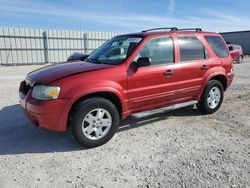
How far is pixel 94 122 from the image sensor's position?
440cm

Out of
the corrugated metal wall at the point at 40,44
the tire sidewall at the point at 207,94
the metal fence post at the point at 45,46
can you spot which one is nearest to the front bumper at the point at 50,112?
the tire sidewall at the point at 207,94

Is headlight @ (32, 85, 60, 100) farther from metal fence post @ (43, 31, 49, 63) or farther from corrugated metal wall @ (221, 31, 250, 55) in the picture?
corrugated metal wall @ (221, 31, 250, 55)

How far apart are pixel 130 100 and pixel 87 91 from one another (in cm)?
90

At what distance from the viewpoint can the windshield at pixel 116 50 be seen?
16.2 feet

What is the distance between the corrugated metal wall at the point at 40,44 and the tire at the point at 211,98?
16341 millimetres

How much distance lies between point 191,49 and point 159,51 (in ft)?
2.98

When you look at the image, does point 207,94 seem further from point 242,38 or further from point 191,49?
point 242,38

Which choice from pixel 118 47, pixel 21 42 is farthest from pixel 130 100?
pixel 21 42

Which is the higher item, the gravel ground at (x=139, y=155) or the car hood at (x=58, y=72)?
the car hood at (x=58, y=72)

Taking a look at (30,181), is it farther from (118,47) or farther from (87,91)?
(118,47)

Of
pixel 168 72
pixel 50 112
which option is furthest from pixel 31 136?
pixel 168 72

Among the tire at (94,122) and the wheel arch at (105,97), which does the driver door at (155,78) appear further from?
the tire at (94,122)

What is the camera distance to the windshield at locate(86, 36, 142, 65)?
494cm

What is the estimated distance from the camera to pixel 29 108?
421cm
